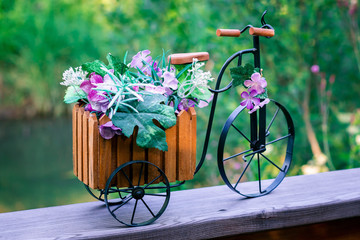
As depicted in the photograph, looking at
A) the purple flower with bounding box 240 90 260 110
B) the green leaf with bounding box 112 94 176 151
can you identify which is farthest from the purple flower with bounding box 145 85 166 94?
the purple flower with bounding box 240 90 260 110

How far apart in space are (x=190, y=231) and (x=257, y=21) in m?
1.47

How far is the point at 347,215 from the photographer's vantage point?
1.16m

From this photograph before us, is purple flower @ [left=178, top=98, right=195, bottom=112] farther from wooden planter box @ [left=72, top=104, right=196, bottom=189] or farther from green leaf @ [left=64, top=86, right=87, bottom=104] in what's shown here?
green leaf @ [left=64, top=86, right=87, bottom=104]

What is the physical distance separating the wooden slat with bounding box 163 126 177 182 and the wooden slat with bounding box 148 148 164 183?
0.01m

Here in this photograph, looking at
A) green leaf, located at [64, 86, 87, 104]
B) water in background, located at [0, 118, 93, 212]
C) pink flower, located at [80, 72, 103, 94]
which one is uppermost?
pink flower, located at [80, 72, 103, 94]

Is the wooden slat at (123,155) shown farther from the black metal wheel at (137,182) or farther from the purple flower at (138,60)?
the purple flower at (138,60)

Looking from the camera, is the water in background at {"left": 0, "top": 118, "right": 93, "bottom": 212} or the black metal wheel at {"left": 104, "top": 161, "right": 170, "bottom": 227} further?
the water in background at {"left": 0, "top": 118, "right": 93, "bottom": 212}

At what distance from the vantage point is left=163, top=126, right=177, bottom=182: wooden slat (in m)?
0.97

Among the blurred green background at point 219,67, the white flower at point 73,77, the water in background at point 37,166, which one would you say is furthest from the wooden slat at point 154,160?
the water in background at point 37,166

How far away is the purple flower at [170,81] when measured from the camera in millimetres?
967

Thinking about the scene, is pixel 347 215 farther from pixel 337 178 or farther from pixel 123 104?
pixel 123 104

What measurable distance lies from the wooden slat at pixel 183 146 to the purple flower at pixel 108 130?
15 centimetres

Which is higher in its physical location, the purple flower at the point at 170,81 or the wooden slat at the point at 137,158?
the purple flower at the point at 170,81

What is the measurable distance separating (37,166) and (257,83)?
7.31ft
